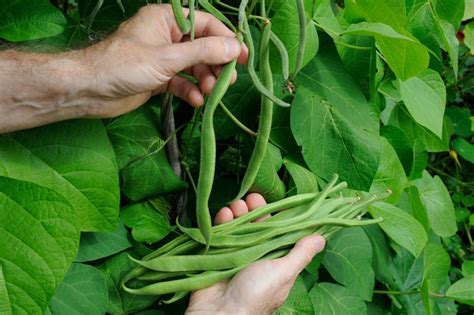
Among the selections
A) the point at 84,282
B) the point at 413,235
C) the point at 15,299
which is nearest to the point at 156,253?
the point at 84,282

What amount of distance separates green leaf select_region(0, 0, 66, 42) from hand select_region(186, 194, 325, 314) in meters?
0.46

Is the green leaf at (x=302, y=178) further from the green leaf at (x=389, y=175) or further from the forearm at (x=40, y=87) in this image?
the forearm at (x=40, y=87)

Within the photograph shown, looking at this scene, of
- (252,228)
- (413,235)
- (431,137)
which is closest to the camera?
(252,228)

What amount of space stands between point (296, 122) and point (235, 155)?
207 mm

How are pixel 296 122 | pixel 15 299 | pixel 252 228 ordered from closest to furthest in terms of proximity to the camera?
1. pixel 15 299
2. pixel 252 228
3. pixel 296 122

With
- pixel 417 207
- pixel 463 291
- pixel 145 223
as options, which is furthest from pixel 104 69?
pixel 463 291

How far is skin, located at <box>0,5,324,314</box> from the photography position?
0.77 meters

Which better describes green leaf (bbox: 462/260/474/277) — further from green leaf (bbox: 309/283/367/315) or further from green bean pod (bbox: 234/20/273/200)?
green bean pod (bbox: 234/20/273/200)

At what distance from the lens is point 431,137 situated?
1.41 meters

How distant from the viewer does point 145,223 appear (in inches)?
37.6

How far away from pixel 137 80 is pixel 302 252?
37cm

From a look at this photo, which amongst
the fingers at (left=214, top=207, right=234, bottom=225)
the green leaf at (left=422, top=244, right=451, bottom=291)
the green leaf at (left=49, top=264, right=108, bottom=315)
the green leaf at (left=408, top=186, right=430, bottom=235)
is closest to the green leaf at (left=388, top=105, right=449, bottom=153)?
the green leaf at (left=408, top=186, right=430, bottom=235)

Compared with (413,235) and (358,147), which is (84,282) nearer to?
(358,147)

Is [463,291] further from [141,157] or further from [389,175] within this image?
Answer: [141,157]
